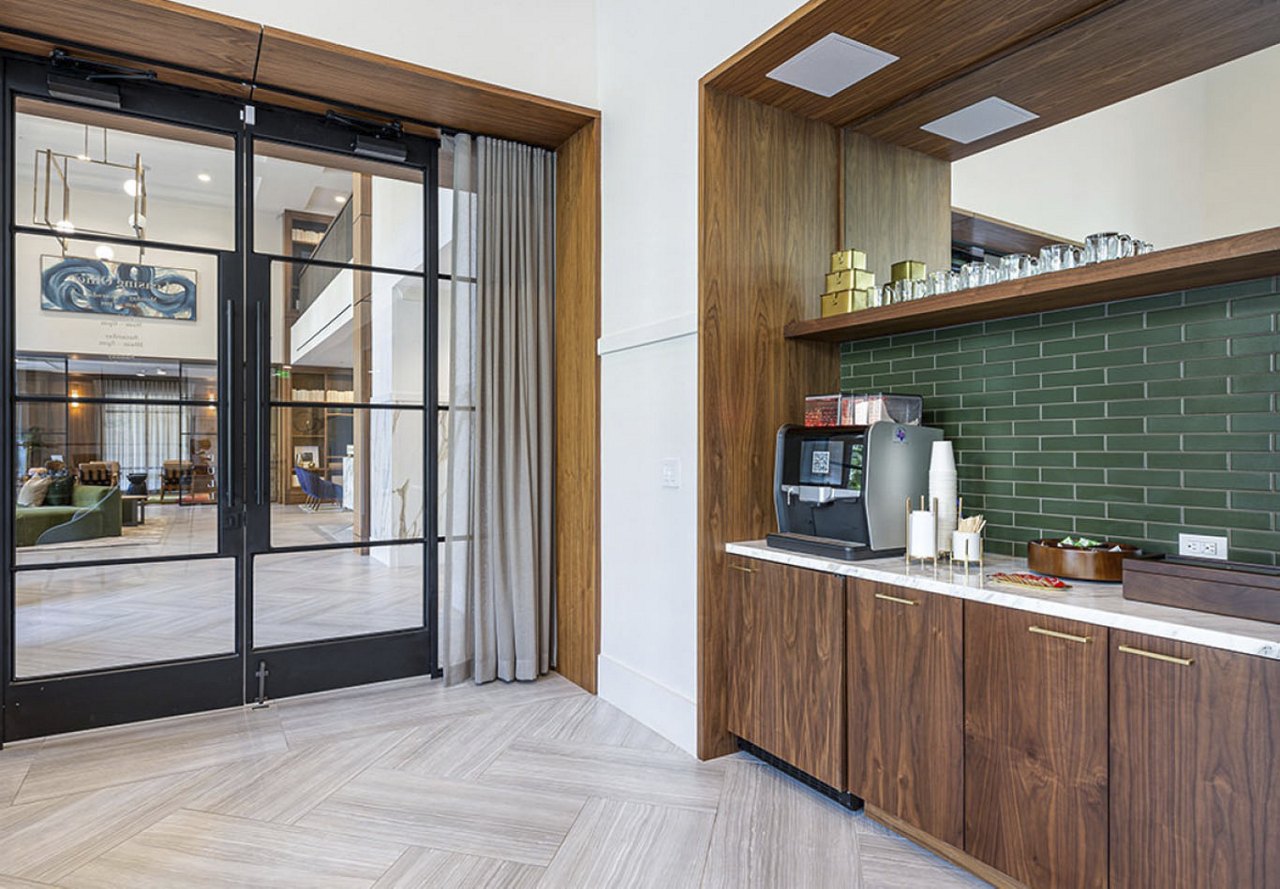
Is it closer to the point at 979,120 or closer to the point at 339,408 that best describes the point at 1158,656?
the point at 979,120

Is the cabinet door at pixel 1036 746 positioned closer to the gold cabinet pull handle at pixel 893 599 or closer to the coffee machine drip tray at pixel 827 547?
the gold cabinet pull handle at pixel 893 599

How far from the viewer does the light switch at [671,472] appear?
3041mm

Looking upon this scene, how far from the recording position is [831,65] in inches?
104

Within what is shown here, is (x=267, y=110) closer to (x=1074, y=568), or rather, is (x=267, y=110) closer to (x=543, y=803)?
(x=543, y=803)

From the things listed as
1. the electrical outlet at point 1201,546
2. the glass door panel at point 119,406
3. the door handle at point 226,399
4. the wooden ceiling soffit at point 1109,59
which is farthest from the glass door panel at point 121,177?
the electrical outlet at point 1201,546

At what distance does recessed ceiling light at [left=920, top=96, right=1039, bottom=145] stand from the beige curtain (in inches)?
77.1

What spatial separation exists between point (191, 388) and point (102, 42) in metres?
1.36

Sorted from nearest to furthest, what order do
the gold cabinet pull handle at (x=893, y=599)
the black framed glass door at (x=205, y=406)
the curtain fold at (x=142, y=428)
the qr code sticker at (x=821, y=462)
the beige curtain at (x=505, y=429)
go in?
the gold cabinet pull handle at (x=893, y=599), the qr code sticker at (x=821, y=462), the black framed glass door at (x=205, y=406), the curtain fold at (x=142, y=428), the beige curtain at (x=505, y=429)

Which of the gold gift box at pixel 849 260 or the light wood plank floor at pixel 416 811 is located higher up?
the gold gift box at pixel 849 260

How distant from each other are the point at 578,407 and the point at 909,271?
167cm

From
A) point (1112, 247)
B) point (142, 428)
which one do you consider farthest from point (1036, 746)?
point (142, 428)

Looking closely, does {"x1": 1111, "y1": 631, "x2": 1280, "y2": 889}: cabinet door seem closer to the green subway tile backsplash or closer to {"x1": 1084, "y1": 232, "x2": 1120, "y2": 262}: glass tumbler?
the green subway tile backsplash

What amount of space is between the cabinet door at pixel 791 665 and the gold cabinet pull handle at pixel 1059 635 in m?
0.63

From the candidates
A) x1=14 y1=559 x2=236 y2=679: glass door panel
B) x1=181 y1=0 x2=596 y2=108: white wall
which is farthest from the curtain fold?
x1=181 y1=0 x2=596 y2=108: white wall
